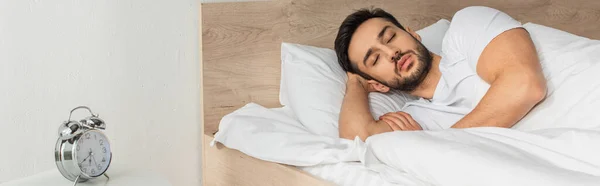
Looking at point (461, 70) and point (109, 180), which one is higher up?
point (461, 70)

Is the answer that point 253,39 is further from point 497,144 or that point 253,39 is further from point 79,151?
point 497,144

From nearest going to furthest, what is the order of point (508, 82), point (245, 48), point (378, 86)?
point (508, 82), point (378, 86), point (245, 48)

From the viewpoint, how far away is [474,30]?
182cm

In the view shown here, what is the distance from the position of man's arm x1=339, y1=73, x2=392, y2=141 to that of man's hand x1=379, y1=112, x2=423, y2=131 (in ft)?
0.05

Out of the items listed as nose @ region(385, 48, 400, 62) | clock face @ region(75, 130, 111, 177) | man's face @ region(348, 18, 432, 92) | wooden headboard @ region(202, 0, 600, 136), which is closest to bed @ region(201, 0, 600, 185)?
wooden headboard @ region(202, 0, 600, 136)

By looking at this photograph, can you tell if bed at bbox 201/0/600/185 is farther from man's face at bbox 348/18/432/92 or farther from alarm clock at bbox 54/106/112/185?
alarm clock at bbox 54/106/112/185

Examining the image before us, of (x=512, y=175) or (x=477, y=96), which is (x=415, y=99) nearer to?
(x=477, y=96)

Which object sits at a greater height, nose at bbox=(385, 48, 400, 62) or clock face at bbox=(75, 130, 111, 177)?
nose at bbox=(385, 48, 400, 62)

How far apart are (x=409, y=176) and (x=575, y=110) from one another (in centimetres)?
44

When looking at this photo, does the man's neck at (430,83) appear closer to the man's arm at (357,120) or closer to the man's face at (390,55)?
the man's face at (390,55)

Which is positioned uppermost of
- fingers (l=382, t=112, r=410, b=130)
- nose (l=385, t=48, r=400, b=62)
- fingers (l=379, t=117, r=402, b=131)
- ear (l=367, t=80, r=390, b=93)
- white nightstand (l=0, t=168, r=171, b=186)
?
nose (l=385, t=48, r=400, b=62)

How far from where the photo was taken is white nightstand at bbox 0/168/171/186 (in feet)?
5.01

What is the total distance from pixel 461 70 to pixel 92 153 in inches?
35.5

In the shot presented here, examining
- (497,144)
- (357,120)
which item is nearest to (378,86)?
(357,120)
